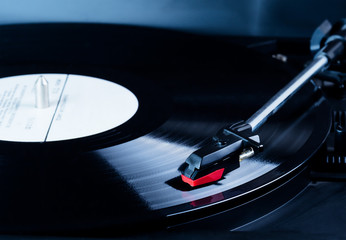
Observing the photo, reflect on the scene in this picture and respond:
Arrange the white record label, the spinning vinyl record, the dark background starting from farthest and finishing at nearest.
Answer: the dark background → the white record label → the spinning vinyl record

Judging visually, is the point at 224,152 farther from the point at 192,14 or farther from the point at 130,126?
the point at 192,14

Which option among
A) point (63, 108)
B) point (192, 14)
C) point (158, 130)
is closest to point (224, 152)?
point (158, 130)

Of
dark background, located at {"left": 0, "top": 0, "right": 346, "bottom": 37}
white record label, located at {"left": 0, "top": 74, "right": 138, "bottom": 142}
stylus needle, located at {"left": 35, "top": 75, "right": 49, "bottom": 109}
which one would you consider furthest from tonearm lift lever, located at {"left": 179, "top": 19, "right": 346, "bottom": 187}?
dark background, located at {"left": 0, "top": 0, "right": 346, "bottom": 37}

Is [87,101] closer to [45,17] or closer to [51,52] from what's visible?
[51,52]

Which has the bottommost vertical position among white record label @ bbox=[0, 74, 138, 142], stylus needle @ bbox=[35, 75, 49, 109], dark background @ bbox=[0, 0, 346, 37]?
white record label @ bbox=[0, 74, 138, 142]

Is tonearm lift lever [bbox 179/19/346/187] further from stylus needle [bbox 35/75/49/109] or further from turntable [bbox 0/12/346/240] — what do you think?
stylus needle [bbox 35/75/49/109]

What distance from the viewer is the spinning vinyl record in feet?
1.95

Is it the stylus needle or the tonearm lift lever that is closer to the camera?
the tonearm lift lever

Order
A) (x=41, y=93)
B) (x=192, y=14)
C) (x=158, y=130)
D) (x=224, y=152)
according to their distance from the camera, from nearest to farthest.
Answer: (x=224, y=152)
(x=158, y=130)
(x=41, y=93)
(x=192, y=14)

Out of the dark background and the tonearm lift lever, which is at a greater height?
the dark background

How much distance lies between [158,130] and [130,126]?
0.14 ft

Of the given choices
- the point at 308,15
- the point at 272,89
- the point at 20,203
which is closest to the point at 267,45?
the point at 308,15

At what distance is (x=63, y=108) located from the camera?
90 centimetres

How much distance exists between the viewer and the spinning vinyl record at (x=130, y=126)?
0.60m
